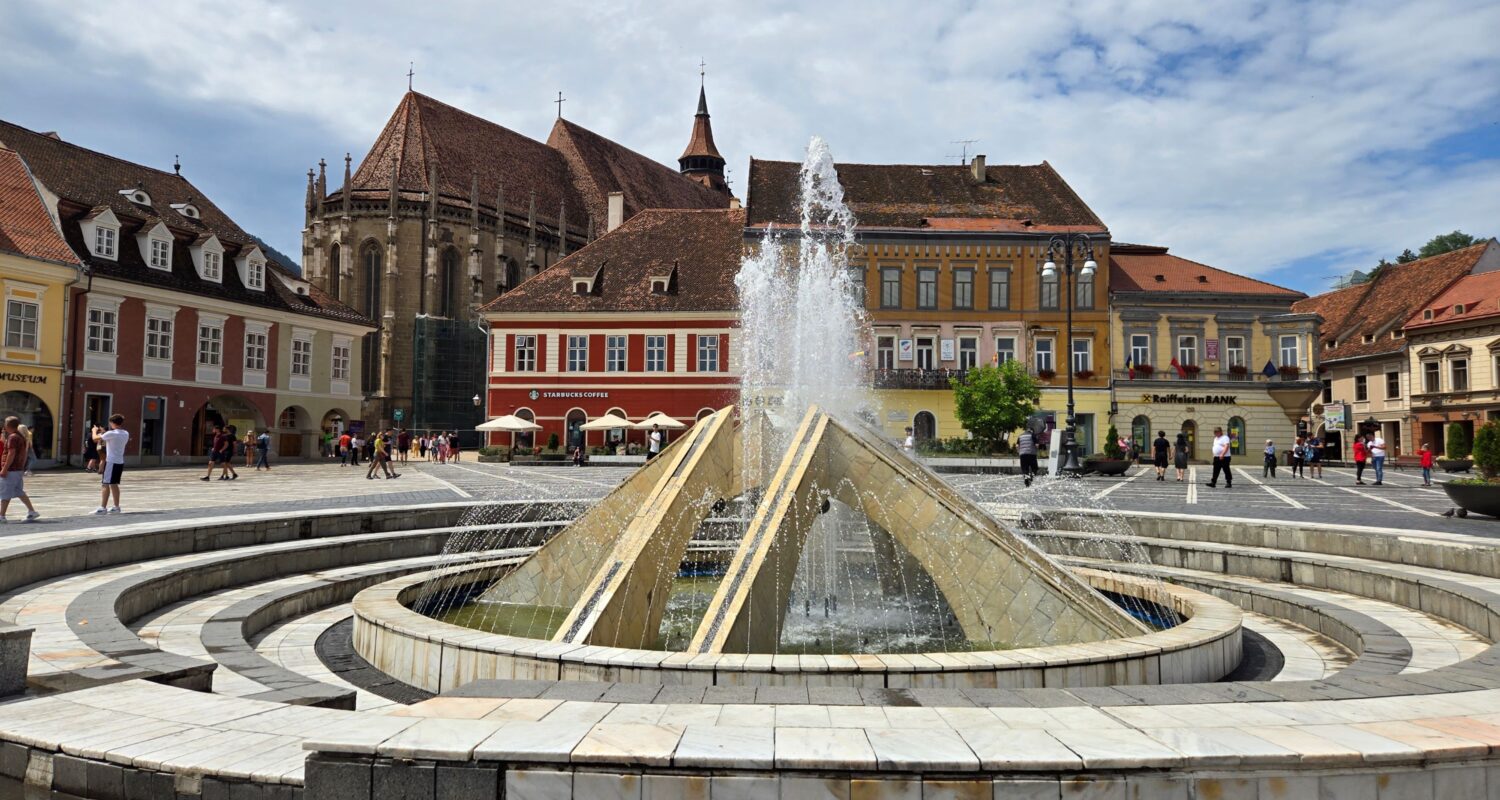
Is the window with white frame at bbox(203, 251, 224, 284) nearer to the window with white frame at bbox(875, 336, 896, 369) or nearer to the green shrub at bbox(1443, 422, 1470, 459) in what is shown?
the window with white frame at bbox(875, 336, 896, 369)

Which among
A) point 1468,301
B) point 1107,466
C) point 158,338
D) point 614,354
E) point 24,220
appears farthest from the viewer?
point 614,354

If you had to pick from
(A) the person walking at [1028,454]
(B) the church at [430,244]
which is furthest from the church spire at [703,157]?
(A) the person walking at [1028,454]

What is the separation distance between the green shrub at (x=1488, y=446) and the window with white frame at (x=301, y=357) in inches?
1497

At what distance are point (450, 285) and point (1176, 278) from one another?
37.4 m

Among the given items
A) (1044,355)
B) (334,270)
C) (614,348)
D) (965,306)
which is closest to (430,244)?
(334,270)

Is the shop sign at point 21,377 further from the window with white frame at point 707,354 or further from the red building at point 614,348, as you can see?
the window with white frame at point 707,354

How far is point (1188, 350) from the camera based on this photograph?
40250 mm

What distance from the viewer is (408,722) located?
10.4 ft

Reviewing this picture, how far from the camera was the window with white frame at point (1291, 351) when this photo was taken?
39812 mm

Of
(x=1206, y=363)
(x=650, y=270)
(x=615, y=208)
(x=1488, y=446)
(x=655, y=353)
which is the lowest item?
(x=1488, y=446)

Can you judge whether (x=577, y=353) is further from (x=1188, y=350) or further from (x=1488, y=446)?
(x=1488, y=446)

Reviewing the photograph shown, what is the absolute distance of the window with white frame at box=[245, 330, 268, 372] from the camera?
118 ft

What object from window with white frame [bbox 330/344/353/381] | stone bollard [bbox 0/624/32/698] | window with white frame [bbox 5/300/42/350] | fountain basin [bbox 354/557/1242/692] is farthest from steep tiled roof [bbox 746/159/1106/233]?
stone bollard [bbox 0/624/32/698]

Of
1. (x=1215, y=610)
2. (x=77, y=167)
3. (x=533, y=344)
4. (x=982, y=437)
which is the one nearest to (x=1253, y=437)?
(x=982, y=437)
